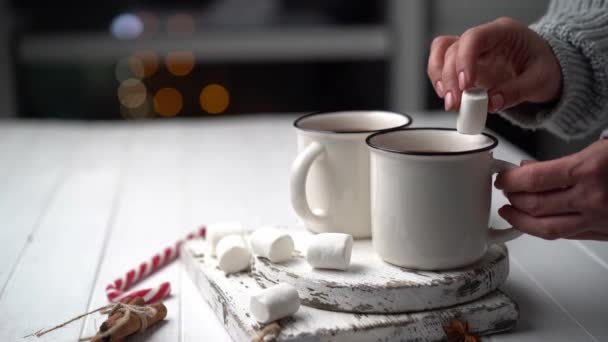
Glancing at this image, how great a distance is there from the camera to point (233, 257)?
0.90 meters

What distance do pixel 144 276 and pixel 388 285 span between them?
1.22 feet

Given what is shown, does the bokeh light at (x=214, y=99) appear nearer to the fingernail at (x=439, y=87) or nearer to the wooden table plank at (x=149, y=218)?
the wooden table plank at (x=149, y=218)

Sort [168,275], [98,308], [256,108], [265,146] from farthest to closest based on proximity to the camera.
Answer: [256,108] < [265,146] < [168,275] < [98,308]

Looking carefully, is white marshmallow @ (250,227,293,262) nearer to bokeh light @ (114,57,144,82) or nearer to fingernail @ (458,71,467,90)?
fingernail @ (458,71,467,90)

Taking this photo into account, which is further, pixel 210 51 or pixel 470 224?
pixel 210 51

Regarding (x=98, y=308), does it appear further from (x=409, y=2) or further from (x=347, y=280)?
(x=409, y=2)

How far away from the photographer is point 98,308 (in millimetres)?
876

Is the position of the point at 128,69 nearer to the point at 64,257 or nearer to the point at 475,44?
the point at 64,257

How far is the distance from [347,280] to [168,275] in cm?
31

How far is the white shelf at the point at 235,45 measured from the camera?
2.83 m

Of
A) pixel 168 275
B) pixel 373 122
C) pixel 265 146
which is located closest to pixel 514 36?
pixel 373 122

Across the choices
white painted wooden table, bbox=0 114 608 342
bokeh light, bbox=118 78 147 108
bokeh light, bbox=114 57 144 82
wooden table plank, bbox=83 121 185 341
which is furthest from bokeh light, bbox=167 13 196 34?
wooden table plank, bbox=83 121 185 341

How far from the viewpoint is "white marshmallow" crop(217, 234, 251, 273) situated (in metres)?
0.90

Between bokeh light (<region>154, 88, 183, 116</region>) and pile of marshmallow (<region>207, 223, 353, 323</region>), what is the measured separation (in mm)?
2271
